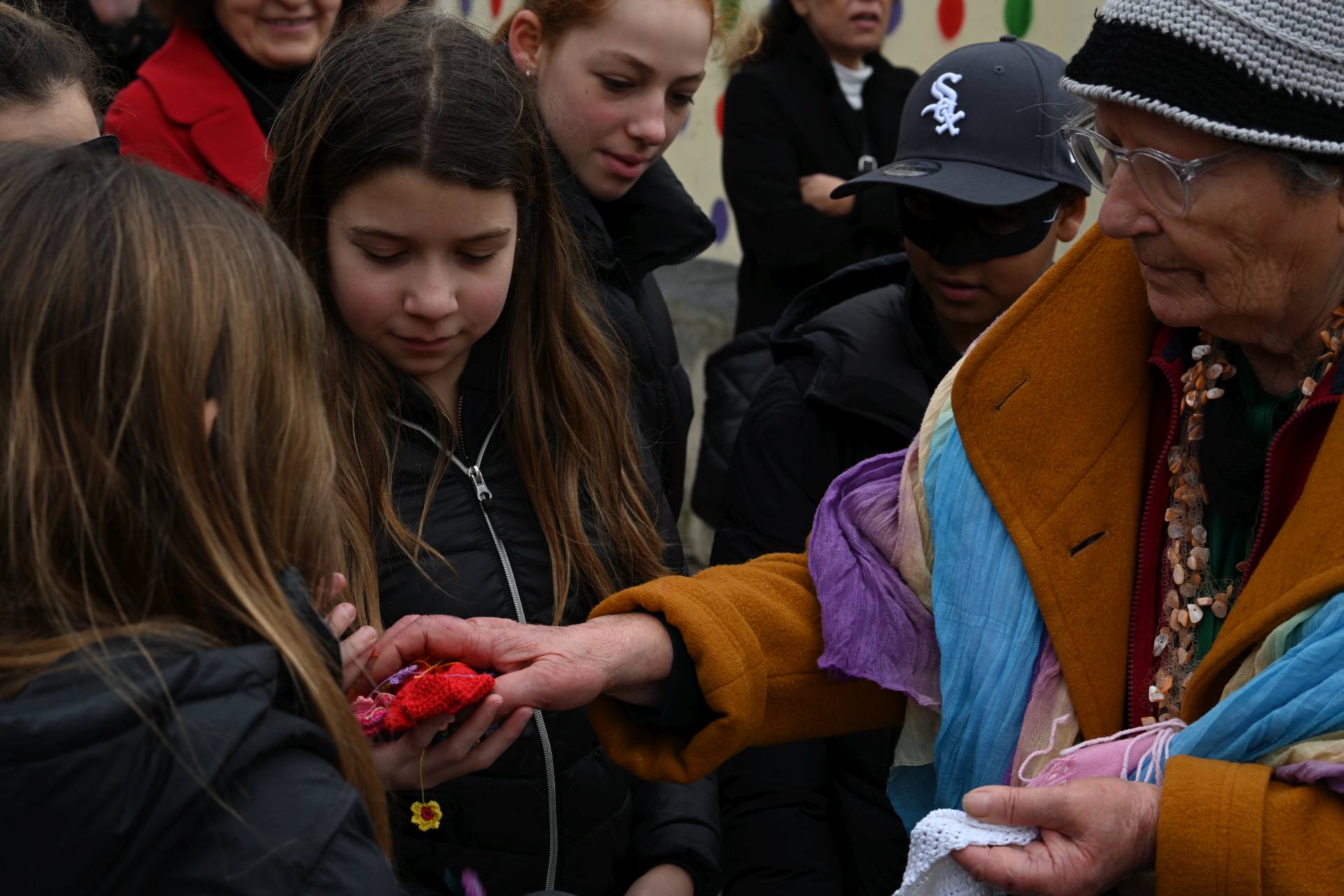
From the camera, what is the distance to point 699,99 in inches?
284

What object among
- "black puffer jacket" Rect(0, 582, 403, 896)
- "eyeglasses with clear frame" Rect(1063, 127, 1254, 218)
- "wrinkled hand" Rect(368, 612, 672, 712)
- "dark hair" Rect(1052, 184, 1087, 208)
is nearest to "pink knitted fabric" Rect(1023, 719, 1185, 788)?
"wrinkled hand" Rect(368, 612, 672, 712)

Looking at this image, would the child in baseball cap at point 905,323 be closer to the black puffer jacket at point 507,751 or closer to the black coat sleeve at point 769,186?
the black puffer jacket at point 507,751

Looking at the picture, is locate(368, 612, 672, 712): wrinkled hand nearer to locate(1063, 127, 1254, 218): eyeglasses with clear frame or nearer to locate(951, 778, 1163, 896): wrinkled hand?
locate(951, 778, 1163, 896): wrinkled hand

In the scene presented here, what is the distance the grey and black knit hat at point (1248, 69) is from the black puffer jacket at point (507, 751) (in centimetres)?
106

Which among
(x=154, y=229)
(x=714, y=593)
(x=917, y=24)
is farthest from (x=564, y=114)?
(x=917, y=24)

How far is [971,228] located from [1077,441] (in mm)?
857

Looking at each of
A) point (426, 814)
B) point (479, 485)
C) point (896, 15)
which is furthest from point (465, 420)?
point (896, 15)

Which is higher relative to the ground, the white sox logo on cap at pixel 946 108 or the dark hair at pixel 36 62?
the dark hair at pixel 36 62

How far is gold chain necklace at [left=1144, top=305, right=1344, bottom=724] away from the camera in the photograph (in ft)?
6.17

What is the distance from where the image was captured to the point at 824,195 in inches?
172

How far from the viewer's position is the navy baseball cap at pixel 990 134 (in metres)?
2.74

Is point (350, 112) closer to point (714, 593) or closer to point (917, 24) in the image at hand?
point (714, 593)

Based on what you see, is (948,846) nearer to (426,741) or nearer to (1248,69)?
(426,741)

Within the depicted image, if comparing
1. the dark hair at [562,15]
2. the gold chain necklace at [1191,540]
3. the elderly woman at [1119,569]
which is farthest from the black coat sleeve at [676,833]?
the dark hair at [562,15]
